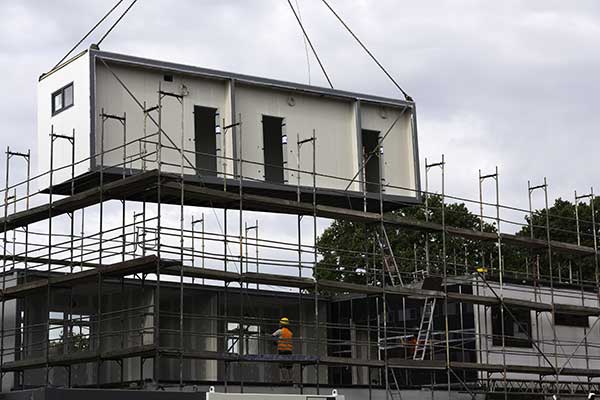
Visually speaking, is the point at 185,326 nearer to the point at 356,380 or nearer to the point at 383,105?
the point at 356,380

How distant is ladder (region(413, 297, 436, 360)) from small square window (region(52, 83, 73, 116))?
38.3ft

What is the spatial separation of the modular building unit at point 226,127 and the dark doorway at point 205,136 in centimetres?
3

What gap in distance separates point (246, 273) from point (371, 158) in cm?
818

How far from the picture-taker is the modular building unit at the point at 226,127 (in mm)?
32625

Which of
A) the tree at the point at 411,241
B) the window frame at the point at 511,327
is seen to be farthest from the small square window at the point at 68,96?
the tree at the point at 411,241

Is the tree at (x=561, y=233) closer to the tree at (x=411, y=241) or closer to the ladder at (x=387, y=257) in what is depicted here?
the tree at (x=411, y=241)

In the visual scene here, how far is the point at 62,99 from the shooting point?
111 feet

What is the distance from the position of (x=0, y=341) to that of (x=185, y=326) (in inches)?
235

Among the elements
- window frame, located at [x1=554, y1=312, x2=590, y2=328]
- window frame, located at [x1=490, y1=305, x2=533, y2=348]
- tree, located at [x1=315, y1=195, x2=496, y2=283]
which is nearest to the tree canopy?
tree, located at [x1=315, y1=195, x2=496, y2=283]

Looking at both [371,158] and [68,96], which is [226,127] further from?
[371,158]

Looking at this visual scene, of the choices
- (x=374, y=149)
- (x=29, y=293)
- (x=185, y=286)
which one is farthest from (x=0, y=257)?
(x=374, y=149)

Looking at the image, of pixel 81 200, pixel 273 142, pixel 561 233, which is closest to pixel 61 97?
pixel 81 200

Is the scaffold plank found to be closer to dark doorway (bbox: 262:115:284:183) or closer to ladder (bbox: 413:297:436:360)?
dark doorway (bbox: 262:115:284:183)

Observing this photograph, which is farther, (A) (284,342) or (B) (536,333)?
(B) (536,333)
